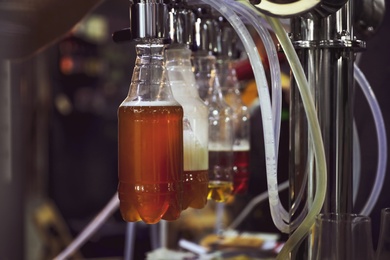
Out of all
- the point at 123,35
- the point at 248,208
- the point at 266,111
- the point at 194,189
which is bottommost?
the point at 248,208

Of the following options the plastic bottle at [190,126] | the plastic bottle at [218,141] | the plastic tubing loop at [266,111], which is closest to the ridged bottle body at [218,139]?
the plastic bottle at [218,141]

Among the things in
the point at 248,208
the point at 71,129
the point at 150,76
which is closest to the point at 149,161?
the point at 150,76

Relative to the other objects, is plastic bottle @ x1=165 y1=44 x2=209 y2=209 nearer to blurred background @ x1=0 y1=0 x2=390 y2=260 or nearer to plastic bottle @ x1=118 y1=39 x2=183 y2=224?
plastic bottle @ x1=118 y1=39 x2=183 y2=224

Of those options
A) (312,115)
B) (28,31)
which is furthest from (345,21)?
(28,31)

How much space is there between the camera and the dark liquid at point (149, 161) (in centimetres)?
80

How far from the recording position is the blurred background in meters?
1.30

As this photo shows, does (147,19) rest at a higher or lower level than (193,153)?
higher

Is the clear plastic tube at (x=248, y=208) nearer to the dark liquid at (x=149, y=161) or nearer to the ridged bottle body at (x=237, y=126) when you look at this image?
the ridged bottle body at (x=237, y=126)

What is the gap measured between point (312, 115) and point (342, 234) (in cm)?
15

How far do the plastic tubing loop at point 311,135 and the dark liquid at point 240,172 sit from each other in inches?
11.6

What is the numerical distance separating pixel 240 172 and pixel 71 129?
111 inches

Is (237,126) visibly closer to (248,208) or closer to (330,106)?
(330,106)

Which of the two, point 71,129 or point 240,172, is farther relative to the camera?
point 71,129

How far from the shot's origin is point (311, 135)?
0.82 meters
